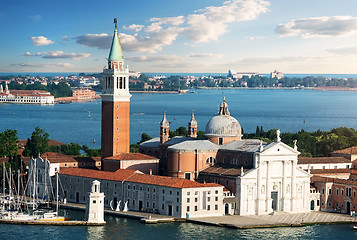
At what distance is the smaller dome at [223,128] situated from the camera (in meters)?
49.2

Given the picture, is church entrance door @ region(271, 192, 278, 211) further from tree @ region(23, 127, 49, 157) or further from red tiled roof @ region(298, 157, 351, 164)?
tree @ region(23, 127, 49, 157)

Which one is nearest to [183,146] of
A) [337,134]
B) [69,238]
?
[69,238]

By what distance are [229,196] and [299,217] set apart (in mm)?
4030

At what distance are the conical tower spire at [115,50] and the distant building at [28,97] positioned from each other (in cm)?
13261

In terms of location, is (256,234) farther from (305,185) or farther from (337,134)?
(337,134)

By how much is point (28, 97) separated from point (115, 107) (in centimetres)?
→ 13667

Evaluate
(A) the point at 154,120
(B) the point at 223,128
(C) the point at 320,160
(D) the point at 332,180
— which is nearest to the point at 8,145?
(B) the point at 223,128

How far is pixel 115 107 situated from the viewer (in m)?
51.3

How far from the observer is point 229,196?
44.2 meters

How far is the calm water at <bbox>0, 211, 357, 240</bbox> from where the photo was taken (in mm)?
38500

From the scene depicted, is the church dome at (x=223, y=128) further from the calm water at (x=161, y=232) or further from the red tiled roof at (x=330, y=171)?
the calm water at (x=161, y=232)

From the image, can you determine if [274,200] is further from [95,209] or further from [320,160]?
[95,209]

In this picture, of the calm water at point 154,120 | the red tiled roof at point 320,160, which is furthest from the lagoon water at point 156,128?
the red tiled roof at point 320,160

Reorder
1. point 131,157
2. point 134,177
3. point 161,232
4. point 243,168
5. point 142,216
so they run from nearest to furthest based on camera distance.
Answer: point 161,232 < point 142,216 < point 243,168 < point 134,177 < point 131,157
